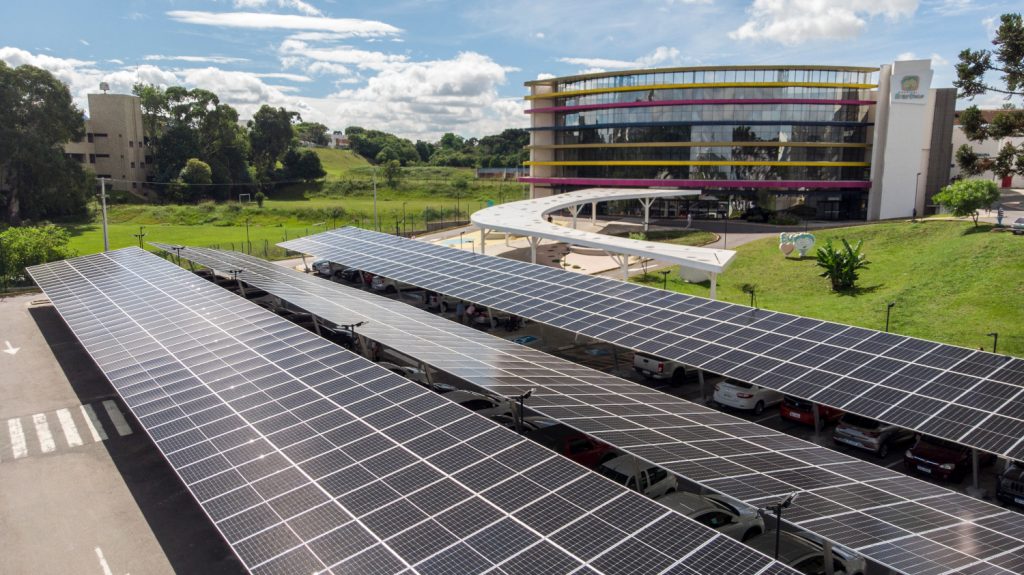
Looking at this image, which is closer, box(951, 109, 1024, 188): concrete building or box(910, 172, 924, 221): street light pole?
box(910, 172, 924, 221): street light pole

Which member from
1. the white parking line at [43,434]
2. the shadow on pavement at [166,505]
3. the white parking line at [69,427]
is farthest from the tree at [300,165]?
the white parking line at [43,434]

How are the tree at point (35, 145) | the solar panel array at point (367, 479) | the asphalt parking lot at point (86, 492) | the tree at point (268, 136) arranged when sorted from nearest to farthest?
the solar panel array at point (367, 479)
the asphalt parking lot at point (86, 492)
the tree at point (35, 145)
the tree at point (268, 136)

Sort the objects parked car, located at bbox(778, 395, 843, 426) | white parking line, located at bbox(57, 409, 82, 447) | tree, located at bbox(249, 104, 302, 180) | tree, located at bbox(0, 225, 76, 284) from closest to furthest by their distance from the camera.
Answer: white parking line, located at bbox(57, 409, 82, 447) < parked car, located at bbox(778, 395, 843, 426) < tree, located at bbox(0, 225, 76, 284) < tree, located at bbox(249, 104, 302, 180)

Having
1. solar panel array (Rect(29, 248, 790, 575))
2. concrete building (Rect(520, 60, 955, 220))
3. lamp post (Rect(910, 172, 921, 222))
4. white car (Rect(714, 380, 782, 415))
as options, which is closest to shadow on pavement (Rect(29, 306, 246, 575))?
solar panel array (Rect(29, 248, 790, 575))

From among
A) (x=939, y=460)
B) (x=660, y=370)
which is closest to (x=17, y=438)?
(x=660, y=370)

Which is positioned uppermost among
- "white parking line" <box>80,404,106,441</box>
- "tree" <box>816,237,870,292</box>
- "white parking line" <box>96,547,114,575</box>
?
"tree" <box>816,237,870,292</box>

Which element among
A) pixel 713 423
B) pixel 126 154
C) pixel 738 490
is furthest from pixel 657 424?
pixel 126 154

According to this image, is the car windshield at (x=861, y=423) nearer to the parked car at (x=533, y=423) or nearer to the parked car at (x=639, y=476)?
the parked car at (x=639, y=476)

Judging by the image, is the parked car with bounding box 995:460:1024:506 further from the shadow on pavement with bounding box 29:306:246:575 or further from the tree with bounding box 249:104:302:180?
the tree with bounding box 249:104:302:180

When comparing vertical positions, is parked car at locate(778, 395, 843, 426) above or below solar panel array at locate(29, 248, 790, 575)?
below
